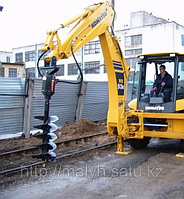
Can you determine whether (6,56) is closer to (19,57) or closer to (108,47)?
(19,57)

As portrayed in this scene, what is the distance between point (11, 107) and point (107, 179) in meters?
5.70

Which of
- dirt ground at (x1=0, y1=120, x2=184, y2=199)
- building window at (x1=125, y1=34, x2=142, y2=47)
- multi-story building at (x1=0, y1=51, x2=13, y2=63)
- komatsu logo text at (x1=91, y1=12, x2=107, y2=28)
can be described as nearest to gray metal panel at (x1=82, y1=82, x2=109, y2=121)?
dirt ground at (x1=0, y1=120, x2=184, y2=199)

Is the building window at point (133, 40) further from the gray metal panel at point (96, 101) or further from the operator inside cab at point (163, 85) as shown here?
the operator inside cab at point (163, 85)

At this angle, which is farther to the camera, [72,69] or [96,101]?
[72,69]

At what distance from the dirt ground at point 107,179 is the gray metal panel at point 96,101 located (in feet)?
20.8

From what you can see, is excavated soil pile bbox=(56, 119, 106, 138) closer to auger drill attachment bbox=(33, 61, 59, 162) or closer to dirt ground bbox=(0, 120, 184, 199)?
dirt ground bbox=(0, 120, 184, 199)

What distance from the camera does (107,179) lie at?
241 inches

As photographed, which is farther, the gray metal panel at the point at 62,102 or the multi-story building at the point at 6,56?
the multi-story building at the point at 6,56

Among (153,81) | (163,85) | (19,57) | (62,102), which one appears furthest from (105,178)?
(19,57)

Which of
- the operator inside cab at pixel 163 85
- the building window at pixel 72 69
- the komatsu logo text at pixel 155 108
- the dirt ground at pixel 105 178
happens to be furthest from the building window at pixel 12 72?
the komatsu logo text at pixel 155 108

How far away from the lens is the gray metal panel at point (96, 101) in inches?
570

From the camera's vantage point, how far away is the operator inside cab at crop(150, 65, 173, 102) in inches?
316

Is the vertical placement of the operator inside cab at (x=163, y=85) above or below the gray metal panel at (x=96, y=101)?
above

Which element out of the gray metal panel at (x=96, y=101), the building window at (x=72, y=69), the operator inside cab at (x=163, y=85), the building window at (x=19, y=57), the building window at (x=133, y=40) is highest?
the building window at (x=133, y=40)
